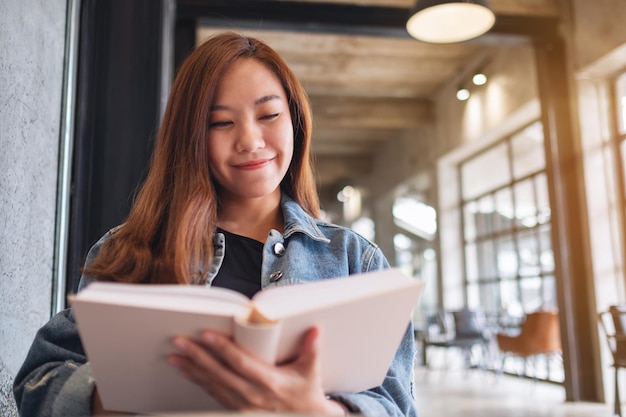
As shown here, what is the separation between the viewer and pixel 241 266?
3.83 feet

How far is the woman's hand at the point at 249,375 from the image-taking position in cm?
75

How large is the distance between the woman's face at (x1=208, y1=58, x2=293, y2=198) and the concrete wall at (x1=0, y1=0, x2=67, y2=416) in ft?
2.03

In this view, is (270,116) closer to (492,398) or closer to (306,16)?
(306,16)

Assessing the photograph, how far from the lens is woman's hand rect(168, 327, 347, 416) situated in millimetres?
753

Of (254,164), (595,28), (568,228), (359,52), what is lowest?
(254,164)

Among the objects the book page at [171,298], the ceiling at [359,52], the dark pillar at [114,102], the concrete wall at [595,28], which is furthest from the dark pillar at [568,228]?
the book page at [171,298]

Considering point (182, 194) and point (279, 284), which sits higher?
point (182, 194)

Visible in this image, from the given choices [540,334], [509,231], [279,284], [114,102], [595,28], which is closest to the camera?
[279,284]

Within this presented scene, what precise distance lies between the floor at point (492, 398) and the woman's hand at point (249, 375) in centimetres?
440

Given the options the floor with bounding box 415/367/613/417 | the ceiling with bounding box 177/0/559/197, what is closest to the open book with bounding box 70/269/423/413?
the ceiling with bounding box 177/0/559/197

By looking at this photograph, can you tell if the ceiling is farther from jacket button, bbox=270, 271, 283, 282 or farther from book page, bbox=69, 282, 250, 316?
book page, bbox=69, 282, 250, 316

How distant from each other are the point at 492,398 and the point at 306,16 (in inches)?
156

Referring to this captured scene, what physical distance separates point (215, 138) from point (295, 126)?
0.22 meters

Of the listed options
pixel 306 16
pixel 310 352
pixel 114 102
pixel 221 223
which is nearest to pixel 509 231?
pixel 306 16
